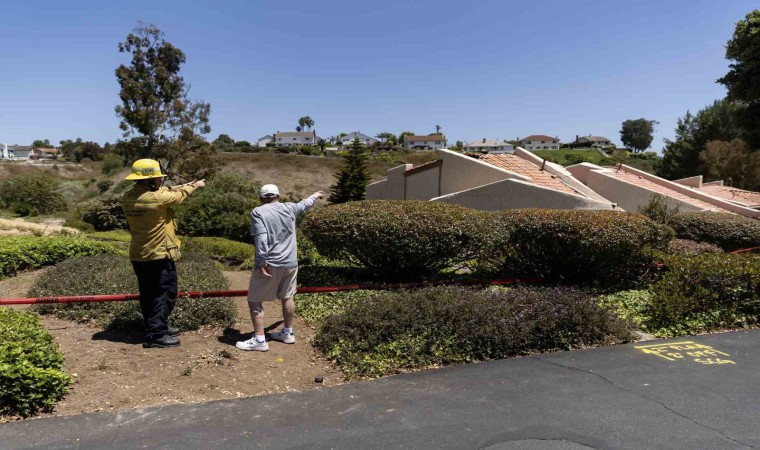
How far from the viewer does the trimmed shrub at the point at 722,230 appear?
12094mm

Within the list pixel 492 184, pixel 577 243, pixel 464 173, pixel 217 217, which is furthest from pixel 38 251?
pixel 464 173

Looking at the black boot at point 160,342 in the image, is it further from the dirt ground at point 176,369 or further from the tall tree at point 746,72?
the tall tree at point 746,72

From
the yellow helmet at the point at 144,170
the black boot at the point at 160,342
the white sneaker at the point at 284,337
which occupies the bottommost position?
the white sneaker at the point at 284,337

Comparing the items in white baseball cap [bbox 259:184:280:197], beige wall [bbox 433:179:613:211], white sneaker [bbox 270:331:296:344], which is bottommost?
white sneaker [bbox 270:331:296:344]

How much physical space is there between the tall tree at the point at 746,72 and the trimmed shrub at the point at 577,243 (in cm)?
1529

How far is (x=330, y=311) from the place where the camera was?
20.9 ft

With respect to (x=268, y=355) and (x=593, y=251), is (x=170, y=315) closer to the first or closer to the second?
(x=268, y=355)

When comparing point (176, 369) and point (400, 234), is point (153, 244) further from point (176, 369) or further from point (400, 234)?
point (400, 234)

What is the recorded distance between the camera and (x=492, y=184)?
13562 millimetres

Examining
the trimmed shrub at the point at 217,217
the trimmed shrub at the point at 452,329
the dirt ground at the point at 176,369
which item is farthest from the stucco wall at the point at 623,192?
the dirt ground at the point at 176,369

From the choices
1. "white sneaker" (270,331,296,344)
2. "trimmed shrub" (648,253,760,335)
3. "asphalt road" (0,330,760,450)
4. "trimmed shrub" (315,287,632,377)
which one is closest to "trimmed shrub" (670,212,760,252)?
"trimmed shrub" (648,253,760,335)

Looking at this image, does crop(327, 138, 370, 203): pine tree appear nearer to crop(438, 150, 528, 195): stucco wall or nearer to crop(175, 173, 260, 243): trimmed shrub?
crop(175, 173, 260, 243): trimmed shrub

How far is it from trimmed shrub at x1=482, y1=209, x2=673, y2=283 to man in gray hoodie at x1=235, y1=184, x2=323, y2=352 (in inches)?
129

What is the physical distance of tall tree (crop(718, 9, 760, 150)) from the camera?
18.4 meters
